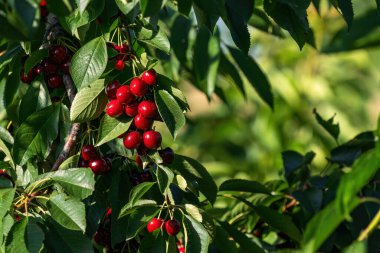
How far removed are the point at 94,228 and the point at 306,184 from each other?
547 millimetres

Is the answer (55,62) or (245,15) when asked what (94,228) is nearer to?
(55,62)

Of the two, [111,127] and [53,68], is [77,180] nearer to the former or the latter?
[111,127]

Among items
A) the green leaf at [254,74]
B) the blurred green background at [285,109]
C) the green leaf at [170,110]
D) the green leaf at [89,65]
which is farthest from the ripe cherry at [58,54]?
the blurred green background at [285,109]

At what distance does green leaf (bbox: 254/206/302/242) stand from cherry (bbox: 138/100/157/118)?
1.34 feet

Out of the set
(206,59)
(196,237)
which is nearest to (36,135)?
(196,237)

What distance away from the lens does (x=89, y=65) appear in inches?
44.2

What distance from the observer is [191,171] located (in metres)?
1.26

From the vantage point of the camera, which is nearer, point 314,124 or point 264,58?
point 314,124

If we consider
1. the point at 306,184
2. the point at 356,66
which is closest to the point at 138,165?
the point at 306,184

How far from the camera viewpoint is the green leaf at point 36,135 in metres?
1.21

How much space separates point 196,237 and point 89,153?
22cm

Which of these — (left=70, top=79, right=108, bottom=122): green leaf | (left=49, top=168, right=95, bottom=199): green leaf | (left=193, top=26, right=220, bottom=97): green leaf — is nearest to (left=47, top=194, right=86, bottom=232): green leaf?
(left=49, top=168, right=95, bottom=199): green leaf

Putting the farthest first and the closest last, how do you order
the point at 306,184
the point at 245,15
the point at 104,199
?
1. the point at 306,184
2. the point at 104,199
3. the point at 245,15

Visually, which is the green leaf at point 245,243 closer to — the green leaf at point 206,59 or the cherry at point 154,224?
the cherry at point 154,224
